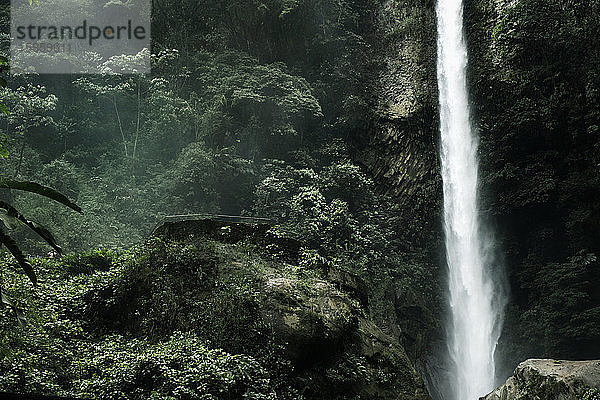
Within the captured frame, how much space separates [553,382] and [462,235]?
284 inches

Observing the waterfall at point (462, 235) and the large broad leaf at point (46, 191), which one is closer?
the large broad leaf at point (46, 191)

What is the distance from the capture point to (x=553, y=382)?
6871 mm

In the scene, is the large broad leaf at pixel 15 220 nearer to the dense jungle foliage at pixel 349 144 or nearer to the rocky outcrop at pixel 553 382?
the rocky outcrop at pixel 553 382

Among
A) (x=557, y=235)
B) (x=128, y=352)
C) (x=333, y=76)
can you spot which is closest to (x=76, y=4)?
(x=333, y=76)

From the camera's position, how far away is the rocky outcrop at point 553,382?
651 centimetres

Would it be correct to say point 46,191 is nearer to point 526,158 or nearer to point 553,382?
point 553,382

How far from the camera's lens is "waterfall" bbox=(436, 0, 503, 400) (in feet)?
41.6

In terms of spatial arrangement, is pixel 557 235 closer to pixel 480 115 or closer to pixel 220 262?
pixel 480 115

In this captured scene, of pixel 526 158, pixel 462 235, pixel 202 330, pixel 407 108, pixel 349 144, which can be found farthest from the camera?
pixel 349 144

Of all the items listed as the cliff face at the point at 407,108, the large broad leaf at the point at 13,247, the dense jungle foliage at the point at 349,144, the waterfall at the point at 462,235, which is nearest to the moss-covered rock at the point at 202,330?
the large broad leaf at the point at 13,247

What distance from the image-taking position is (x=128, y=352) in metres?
5.50

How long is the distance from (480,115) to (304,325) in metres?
10.2

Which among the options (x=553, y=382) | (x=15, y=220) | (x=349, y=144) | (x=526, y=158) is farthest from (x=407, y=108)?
(x=15, y=220)

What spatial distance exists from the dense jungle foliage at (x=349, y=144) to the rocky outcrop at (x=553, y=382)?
2658 mm
